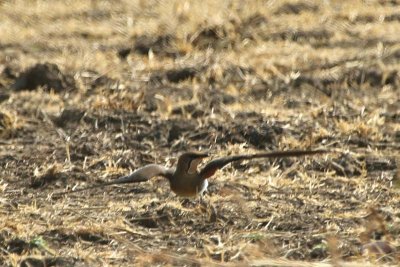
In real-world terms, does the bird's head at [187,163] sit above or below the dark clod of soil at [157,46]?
below

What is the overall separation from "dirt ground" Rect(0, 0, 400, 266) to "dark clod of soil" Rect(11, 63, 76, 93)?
1 cm

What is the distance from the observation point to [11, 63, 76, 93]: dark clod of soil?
33.2 feet

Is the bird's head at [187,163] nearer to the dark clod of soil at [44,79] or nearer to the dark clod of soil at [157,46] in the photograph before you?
the dark clod of soil at [44,79]

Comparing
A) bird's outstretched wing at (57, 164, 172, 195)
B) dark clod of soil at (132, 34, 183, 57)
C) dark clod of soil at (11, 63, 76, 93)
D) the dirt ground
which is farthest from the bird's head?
dark clod of soil at (132, 34, 183, 57)

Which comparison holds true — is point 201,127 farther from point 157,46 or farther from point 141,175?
point 157,46

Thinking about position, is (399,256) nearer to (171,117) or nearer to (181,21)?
(171,117)

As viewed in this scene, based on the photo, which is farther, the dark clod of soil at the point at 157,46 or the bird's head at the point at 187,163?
the dark clod of soil at the point at 157,46

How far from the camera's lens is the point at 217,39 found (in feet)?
37.6

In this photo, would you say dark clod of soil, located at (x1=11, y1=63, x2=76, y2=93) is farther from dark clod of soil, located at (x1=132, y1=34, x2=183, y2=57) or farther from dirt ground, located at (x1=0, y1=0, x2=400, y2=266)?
dark clod of soil, located at (x1=132, y1=34, x2=183, y2=57)

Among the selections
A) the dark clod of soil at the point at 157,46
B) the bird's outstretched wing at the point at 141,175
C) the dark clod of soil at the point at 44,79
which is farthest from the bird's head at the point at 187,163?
the dark clod of soil at the point at 157,46

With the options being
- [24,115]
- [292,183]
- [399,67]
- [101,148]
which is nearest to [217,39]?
[399,67]

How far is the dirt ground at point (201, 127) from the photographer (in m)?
6.29

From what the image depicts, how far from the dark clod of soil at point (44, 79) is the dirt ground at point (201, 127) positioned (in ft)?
0.04

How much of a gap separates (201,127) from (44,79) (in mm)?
2000
